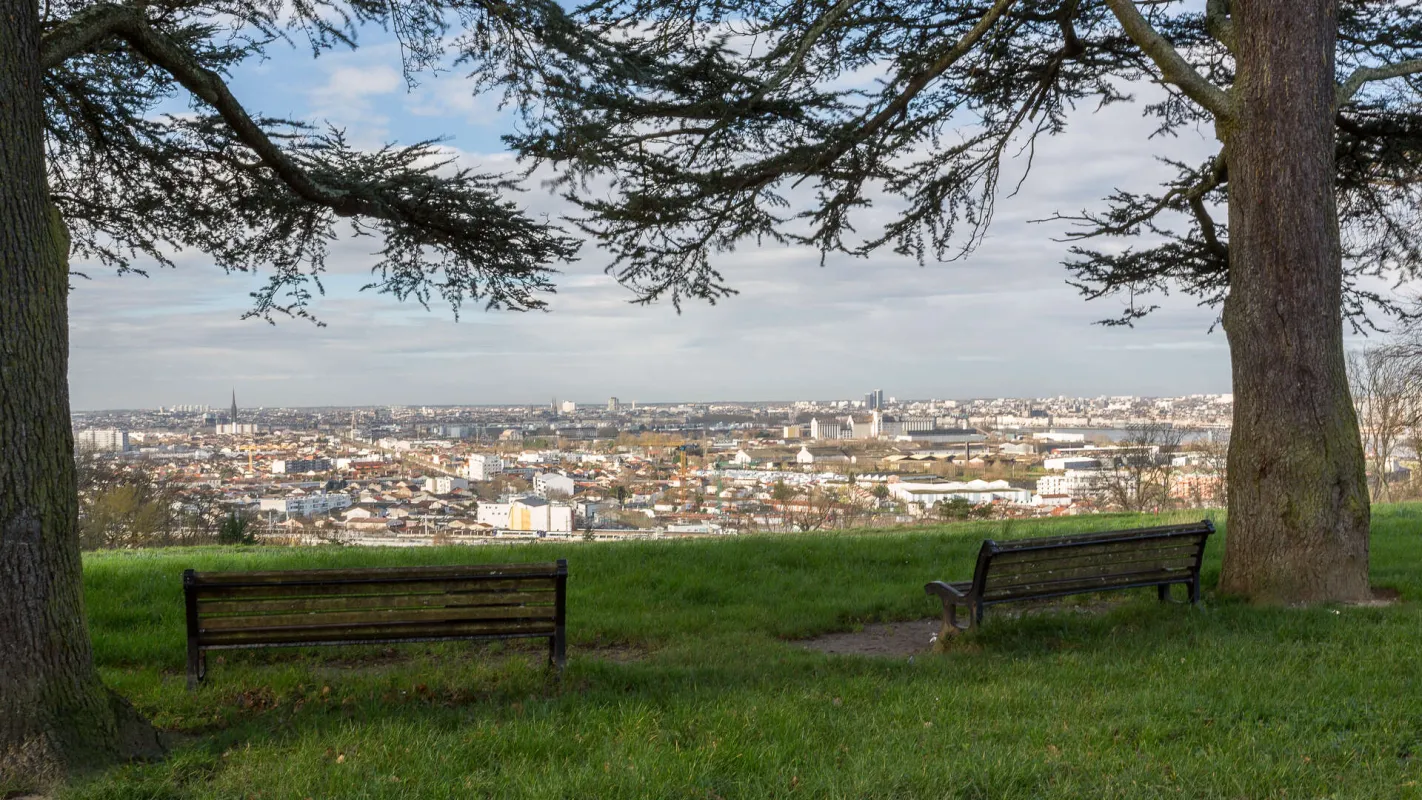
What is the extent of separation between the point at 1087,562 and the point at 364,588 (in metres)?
4.64

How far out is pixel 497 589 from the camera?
5.22 m

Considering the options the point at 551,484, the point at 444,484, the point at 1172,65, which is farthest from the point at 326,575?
the point at 444,484

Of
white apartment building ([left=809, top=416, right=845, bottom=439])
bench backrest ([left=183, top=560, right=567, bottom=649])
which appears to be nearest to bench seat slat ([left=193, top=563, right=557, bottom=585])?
bench backrest ([left=183, top=560, right=567, bottom=649])

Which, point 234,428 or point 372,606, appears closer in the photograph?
point 372,606

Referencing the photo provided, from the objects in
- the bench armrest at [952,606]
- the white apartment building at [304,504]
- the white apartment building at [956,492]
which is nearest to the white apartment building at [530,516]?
the white apartment building at [304,504]

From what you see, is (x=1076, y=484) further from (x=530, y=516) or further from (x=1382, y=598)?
(x=1382, y=598)

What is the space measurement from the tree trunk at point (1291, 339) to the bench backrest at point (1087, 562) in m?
0.57

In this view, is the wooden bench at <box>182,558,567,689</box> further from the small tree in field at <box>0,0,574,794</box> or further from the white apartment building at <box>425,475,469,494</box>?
the white apartment building at <box>425,475,469,494</box>

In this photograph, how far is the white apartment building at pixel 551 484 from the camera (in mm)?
23252

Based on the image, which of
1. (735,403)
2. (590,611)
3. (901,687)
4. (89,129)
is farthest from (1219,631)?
(735,403)

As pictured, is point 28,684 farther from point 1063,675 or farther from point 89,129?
point 89,129

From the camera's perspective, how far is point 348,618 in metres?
5.10

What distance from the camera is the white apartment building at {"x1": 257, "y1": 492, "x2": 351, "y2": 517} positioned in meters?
19.9

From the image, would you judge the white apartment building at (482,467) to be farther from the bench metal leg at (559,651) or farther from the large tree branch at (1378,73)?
the large tree branch at (1378,73)
